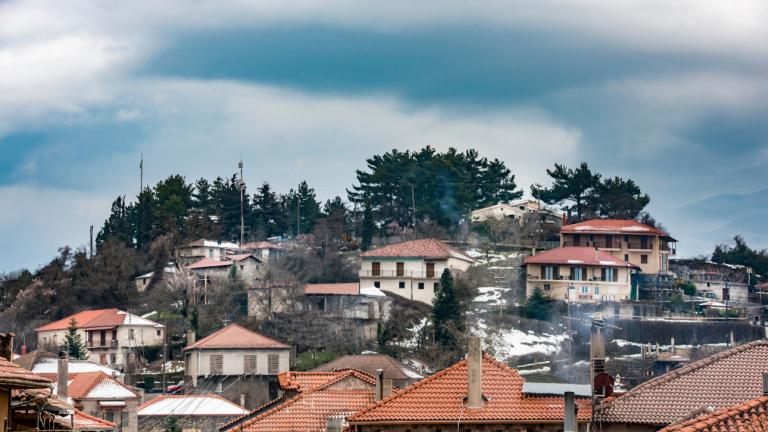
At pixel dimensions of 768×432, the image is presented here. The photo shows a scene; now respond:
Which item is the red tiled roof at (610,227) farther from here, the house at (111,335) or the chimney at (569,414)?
the chimney at (569,414)

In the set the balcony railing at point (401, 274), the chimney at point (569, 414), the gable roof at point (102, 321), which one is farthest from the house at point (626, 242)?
the chimney at point (569, 414)

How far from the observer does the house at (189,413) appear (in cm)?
9062

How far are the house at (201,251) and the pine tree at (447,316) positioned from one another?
3728cm

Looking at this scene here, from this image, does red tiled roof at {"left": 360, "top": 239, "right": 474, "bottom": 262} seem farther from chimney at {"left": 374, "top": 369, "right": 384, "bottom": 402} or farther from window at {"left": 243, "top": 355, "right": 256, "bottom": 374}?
chimney at {"left": 374, "top": 369, "right": 384, "bottom": 402}

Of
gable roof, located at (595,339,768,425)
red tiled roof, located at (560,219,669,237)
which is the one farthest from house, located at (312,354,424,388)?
red tiled roof, located at (560,219,669,237)

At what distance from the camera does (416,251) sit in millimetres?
149750

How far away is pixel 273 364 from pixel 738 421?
98169 mm

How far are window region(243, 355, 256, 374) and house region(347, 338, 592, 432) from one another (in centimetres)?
7786

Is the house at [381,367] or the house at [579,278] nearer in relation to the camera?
the house at [381,367]

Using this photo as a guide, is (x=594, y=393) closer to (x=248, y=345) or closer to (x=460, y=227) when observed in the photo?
(x=248, y=345)

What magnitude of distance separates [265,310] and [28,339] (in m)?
21.3

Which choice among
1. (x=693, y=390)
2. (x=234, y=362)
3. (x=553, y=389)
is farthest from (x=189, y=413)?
(x=693, y=390)

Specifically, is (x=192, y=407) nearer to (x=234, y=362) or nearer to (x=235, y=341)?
(x=234, y=362)

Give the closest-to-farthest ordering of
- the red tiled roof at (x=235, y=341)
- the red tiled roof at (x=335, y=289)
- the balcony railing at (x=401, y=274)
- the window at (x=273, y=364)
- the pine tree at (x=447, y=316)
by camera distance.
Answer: the window at (x=273, y=364), the red tiled roof at (x=235, y=341), the pine tree at (x=447, y=316), the red tiled roof at (x=335, y=289), the balcony railing at (x=401, y=274)
